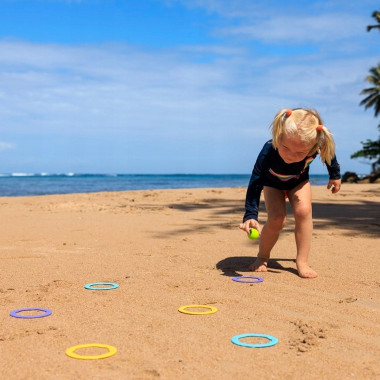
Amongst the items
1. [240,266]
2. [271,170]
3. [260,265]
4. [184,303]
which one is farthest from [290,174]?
[184,303]

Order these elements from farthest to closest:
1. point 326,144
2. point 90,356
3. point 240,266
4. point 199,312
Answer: point 240,266
point 326,144
point 199,312
point 90,356

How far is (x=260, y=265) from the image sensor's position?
15.7 feet

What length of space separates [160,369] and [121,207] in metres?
8.27

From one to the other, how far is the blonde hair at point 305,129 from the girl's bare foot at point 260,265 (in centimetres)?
106

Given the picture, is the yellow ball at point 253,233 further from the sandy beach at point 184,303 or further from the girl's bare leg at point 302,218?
the girl's bare leg at point 302,218

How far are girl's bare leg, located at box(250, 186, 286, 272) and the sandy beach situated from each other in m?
0.16

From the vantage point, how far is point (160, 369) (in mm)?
2461

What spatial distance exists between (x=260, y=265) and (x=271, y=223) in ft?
1.23

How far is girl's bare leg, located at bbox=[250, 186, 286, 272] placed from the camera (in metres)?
4.74

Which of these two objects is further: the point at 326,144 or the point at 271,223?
the point at 271,223

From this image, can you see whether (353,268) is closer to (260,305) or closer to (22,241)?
(260,305)

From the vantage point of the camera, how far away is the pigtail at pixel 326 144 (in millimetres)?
4215

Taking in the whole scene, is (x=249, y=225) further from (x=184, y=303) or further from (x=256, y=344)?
(x=256, y=344)

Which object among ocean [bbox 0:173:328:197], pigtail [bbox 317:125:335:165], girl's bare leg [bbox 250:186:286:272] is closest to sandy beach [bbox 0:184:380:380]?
girl's bare leg [bbox 250:186:286:272]
